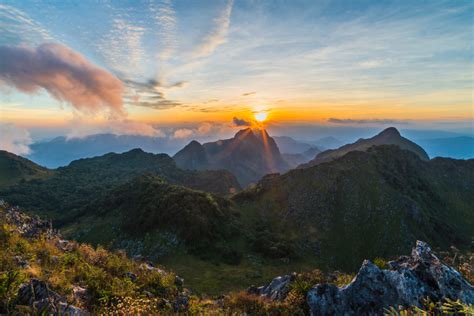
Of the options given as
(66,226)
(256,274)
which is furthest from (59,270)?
(66,226)

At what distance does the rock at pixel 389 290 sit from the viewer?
38.9ft

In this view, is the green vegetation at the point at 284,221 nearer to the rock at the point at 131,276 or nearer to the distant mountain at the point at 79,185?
the distant mountain at the point at 79,185

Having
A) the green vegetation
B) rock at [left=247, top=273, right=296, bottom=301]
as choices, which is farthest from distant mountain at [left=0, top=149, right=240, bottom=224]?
rock at [left=247, top=273, right=296, bottom=301]

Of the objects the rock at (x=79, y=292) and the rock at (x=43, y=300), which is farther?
the rock at (x=79, y=292)

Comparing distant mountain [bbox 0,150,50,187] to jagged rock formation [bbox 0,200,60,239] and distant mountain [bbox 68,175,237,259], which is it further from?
jagged rock formation [bbox 0,200,60,239]

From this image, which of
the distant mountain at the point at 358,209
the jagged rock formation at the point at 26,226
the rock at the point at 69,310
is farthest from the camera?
the distant mountain at the point at 358,209

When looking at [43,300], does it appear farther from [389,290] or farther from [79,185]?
[79,185]

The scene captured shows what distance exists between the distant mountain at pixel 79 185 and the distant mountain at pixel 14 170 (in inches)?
340

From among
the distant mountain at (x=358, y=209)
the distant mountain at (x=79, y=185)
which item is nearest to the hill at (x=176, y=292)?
the distant mountain at (x=358, y=209)

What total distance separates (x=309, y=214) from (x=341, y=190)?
39.5ft

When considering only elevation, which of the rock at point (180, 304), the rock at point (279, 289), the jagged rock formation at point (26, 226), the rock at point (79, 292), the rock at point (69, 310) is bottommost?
the rock at point (279, 289)

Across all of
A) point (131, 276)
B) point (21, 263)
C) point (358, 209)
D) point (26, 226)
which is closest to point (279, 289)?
point (131, 276)

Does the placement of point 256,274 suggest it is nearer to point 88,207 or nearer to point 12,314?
point 12,314

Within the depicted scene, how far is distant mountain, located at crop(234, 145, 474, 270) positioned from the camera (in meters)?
58.1
